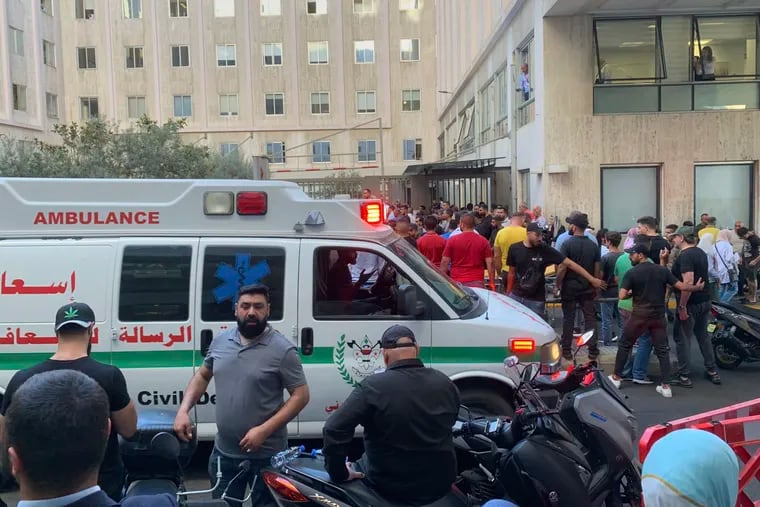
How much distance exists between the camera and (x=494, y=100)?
87.2ft

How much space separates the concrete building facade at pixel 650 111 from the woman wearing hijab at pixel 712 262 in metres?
4.97

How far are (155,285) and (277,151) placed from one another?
45.8 meters

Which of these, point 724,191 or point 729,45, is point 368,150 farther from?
point 724,191

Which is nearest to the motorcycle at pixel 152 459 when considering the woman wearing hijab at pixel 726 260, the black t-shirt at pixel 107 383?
the black t-shirt at pixel 107 383

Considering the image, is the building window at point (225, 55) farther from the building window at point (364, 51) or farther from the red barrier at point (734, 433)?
the red barrier at point (734, 433)

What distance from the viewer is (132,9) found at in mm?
50344

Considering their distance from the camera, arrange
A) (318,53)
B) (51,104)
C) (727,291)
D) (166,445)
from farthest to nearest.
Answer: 1. (318,53)
2. (51,104)
3. (727,291)
4. (166,445)

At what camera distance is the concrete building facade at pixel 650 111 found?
16.6 m

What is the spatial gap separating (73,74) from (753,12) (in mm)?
45049

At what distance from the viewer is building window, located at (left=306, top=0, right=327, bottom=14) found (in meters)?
50.7

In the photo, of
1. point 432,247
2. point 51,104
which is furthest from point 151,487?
point 51,104

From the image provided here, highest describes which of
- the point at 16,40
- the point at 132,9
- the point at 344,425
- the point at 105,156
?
the point at 132,9

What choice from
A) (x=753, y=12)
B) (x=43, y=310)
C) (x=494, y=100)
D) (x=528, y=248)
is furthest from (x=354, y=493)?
(x=494, y=100)

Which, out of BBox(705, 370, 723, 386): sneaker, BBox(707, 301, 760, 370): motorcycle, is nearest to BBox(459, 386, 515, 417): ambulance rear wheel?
BBox(705, 370, 723, 386): sneaker
